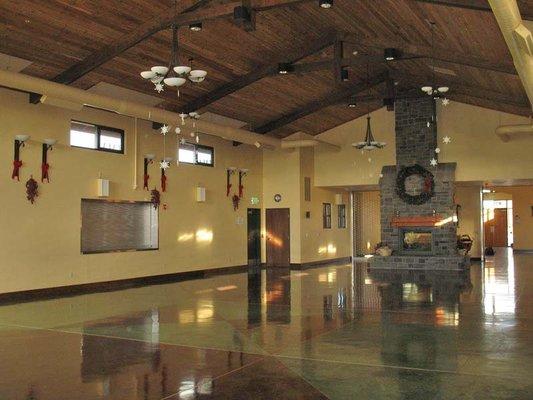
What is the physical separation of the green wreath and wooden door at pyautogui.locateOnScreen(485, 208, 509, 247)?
13.4 meters

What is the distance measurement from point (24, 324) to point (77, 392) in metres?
3.72

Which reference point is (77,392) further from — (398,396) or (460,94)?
(460,94)

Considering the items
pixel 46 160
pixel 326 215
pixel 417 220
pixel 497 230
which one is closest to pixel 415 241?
pixel 417 220

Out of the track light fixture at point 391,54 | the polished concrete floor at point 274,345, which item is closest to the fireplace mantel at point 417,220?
the polished concrete floor at point 274,345

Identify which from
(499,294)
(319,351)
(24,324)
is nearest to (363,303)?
(499,294)

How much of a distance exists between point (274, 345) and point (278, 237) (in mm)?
11987

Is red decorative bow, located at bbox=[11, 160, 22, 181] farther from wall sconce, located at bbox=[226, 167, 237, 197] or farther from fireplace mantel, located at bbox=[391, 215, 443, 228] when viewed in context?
fireplace mantel, located at bbox=[391, 215, 443, 228]

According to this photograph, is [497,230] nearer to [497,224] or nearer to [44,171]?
[497,224]

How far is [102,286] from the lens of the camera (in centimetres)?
1243

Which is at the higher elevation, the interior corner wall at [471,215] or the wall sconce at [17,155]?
the wall sconce at [17,155]

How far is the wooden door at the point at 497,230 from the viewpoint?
94.2ft

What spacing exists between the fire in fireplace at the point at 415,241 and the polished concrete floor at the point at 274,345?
5.56 m

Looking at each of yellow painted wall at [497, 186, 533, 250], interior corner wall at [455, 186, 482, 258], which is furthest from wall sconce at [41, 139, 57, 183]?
yellow painted wall at [497, 186, 533, 250]

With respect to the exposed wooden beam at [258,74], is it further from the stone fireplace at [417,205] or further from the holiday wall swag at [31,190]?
the stone fireplace at [417,205]
